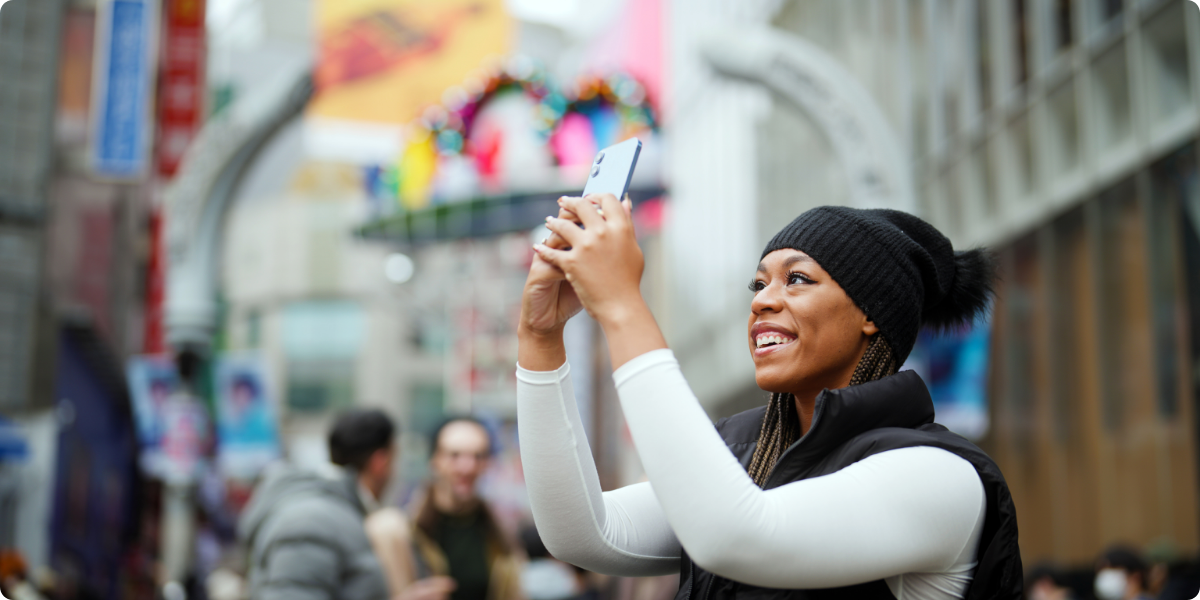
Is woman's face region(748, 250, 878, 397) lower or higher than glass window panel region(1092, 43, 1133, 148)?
lower

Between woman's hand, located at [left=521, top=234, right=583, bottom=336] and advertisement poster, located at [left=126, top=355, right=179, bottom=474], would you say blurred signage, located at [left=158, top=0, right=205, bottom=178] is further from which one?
woman's hand, located at [left=521, top=234, right=583, bottom=336]

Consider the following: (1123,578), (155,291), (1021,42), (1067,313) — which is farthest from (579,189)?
(155,291)

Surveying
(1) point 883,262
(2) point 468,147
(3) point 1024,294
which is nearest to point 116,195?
(2) point 468,147

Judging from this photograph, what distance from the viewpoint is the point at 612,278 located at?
1712 mm

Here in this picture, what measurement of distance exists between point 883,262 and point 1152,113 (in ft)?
33.8

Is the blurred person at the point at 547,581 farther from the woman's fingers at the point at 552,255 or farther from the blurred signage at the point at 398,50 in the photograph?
the blurred signage at the point at 398,50

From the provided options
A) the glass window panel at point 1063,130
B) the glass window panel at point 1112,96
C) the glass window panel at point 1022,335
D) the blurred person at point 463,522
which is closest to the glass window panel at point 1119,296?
the glass window panel at point 1112,96

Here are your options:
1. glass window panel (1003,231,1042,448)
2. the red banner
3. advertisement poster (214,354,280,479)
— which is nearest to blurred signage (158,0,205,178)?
the red banner

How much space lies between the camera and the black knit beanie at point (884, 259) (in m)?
1.92

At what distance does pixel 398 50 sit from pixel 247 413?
15502 millimetres

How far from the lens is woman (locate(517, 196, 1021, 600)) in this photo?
1.61 meters

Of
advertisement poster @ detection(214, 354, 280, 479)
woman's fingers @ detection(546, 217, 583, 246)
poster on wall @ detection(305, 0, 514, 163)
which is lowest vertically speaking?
advertisement poster @ detection(214, 354, 280, 479)

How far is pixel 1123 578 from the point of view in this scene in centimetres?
845

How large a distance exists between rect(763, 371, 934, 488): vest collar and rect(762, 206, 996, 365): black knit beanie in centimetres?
12
